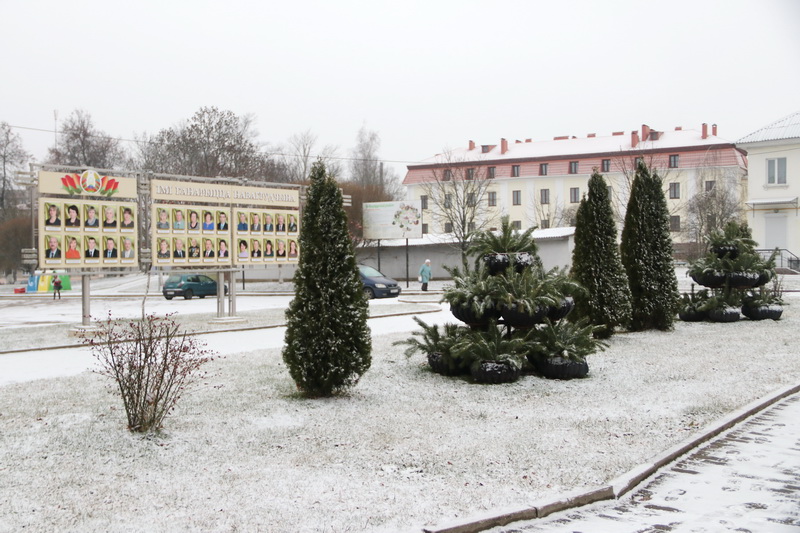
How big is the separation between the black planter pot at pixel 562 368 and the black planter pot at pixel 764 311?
9689 mm

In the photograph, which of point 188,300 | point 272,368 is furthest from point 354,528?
point 188,300

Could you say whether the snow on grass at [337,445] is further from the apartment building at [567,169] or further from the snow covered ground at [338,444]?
the apartment building at [567,169]

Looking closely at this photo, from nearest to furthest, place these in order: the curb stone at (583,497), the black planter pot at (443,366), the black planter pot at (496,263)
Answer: the curb stone at (583,497), the black planter pot at (443,366), the black planter pot at (496,263)

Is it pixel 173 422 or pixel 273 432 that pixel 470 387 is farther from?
pixel 173 422

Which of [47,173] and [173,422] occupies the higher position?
[47,173]

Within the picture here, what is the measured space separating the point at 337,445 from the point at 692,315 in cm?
1367

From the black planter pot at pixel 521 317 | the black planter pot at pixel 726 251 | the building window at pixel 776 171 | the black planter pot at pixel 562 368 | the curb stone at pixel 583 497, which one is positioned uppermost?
the building window at pixel 776 171

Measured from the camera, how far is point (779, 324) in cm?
1673

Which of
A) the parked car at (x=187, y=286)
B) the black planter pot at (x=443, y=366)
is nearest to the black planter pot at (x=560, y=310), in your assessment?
the black planter pot at (x=443, y=366)

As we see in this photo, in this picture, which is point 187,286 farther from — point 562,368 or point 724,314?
point 562,368

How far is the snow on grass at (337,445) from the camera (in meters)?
4.89

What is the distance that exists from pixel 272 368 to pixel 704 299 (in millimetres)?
12044

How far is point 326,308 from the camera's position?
8.20 meters

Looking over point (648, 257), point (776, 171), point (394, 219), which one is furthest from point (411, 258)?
point (648, 257)
